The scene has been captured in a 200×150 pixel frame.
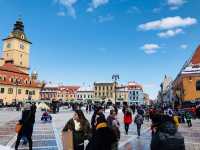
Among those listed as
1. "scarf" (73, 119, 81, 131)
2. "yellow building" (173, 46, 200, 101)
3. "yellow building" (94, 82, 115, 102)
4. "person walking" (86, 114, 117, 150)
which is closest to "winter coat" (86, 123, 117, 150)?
"person walking" (86, 114, 117, 150)

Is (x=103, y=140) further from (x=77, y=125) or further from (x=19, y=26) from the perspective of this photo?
(x=19, y=26)

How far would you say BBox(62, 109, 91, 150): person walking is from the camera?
6.87 m

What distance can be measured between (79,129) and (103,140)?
70.7 inches

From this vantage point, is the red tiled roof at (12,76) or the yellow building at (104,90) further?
the yellow building at (104,90)

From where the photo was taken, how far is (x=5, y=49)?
100m

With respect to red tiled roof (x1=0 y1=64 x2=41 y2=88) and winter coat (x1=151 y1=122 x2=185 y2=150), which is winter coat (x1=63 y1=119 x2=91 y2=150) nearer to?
winter coat (x1=151 y1=122 x2=185 y2=150)

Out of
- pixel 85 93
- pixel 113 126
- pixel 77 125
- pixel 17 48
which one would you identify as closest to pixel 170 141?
pixel 113 126

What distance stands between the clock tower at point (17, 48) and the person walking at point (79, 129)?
302 ft

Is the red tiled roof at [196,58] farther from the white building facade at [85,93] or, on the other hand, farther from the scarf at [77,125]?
the white building facade at [85,93]

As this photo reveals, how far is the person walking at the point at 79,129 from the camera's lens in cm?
687

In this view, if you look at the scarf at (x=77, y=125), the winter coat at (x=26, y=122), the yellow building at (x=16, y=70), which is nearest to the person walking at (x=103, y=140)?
the scarf at (x=77, y=125)

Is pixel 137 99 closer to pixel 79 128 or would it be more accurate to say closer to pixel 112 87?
pixel 112 87

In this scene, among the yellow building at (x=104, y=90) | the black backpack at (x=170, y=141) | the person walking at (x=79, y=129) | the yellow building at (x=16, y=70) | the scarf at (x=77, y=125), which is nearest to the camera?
the black backpack at (x=170, y=141)

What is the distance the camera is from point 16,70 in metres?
87.3
